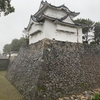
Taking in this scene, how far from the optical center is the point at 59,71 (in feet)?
19.7

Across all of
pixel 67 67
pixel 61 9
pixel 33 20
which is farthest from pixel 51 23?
pixel 67 67

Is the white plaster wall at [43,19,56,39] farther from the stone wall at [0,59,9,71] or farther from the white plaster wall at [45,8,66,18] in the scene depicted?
the stone wall at [0,59,9,71]

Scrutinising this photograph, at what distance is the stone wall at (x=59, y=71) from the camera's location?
515 cm

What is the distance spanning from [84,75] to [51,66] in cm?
231

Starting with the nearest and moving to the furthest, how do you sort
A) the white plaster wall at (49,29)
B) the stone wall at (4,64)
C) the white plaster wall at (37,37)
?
the white plaster wall at (49,29) → the white plaster wall at (37,37) → the stone wall at (4,64)

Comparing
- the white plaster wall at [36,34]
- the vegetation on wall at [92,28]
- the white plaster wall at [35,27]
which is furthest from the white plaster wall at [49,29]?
the vegetation on wall at [92,28]

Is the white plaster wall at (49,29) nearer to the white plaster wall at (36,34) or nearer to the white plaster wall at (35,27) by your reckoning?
the white plaster wall at (36,34)

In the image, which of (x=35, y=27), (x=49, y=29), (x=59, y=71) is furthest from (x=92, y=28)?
(x=59, y=71)

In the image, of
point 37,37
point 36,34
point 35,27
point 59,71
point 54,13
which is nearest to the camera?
point 59,71

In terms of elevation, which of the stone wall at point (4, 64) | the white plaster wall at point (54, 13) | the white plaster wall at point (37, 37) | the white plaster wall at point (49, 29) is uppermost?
the white plaster wall at point (54, 13)

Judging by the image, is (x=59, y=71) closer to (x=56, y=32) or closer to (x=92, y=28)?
(x=56, y=32)

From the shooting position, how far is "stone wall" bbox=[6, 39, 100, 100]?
515 cm

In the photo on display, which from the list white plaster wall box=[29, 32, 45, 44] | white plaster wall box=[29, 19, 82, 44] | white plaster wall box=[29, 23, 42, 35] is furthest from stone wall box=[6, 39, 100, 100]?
white plaster wall box=[29, 23, 42, 35]

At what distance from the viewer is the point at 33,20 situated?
11.2 meters
